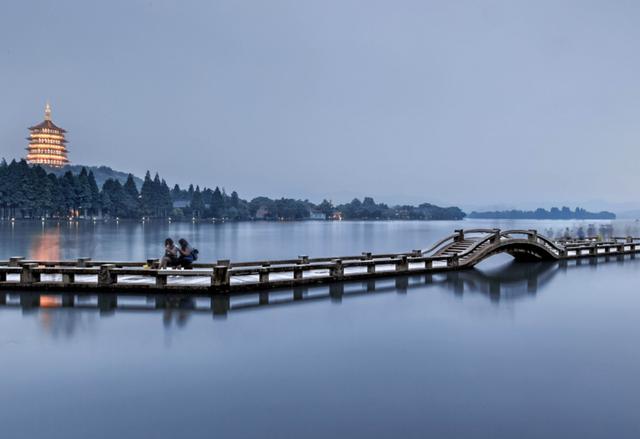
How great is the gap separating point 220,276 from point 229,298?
38.3 inches

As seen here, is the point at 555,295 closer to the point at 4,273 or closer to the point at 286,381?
the point at 286,381

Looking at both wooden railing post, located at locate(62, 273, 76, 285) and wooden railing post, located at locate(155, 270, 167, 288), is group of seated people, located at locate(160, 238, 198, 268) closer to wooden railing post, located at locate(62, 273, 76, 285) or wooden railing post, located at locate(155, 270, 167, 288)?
wooden railing post, located at locate(155, 270, 167, 288)

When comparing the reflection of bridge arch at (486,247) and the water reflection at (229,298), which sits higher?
the reflection of bridge arch at (486,247)

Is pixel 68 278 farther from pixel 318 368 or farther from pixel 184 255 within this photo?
pixel 318 368

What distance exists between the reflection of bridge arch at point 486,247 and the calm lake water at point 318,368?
327 inches

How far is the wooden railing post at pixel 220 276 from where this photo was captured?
632 inches

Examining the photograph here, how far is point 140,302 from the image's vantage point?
1475 cm

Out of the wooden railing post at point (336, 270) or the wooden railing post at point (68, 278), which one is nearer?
the wooden railing post at point (68, 278)

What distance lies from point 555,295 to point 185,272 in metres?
15.2

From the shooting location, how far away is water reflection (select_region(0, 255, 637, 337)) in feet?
43.1

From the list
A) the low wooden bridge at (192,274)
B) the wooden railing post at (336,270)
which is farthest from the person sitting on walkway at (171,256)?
the wooden railing post at (336,270)

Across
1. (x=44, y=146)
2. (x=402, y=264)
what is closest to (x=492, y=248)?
(x=402, y=264)

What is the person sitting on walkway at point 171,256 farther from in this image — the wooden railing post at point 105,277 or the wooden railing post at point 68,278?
the wooden railing post at point 68,278

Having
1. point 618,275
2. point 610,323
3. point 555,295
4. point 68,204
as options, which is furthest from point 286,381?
point 68,204
